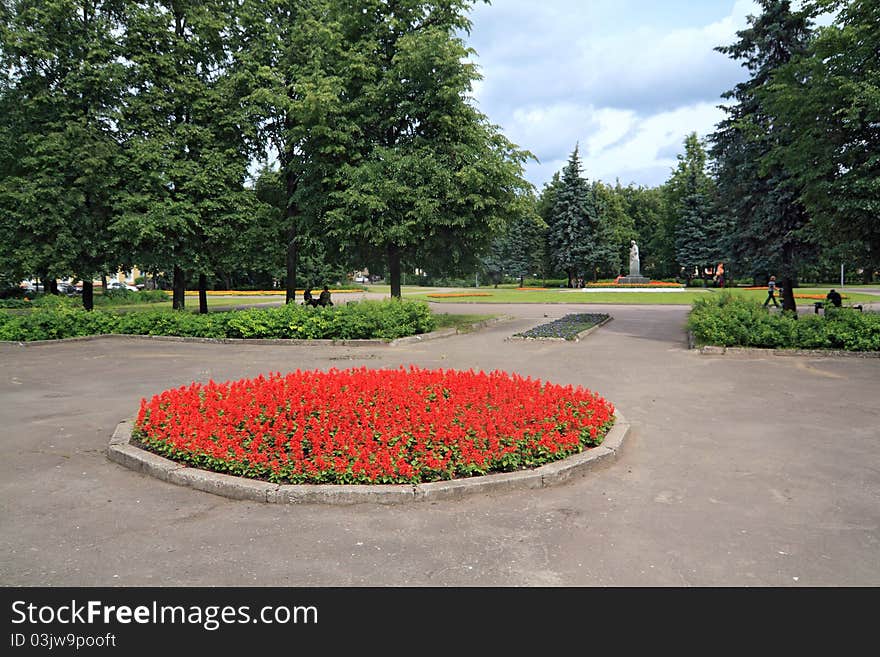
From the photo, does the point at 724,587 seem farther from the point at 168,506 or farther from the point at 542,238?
the point at 542,238

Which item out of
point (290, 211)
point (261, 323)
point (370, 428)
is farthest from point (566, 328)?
point (370, 428)

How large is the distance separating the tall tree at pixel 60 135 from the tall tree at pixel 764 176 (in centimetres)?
2297

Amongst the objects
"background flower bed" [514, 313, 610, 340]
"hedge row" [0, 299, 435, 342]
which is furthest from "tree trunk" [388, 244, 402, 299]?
"background flower bed" [514, 313, 610, 340]

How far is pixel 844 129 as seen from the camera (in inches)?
536

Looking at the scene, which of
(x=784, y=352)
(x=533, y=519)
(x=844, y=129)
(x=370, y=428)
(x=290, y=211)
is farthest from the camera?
(x=290, y=211)

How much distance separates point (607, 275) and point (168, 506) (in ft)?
226

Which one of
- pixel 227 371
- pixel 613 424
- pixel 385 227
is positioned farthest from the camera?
pixel 385 227

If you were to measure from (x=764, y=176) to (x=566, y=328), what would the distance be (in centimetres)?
920

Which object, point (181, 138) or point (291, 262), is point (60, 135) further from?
point (291, 262)

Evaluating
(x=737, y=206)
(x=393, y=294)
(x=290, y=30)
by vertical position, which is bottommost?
(x=393, y=294)

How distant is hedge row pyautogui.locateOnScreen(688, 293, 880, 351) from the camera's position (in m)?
12.6

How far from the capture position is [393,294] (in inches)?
841

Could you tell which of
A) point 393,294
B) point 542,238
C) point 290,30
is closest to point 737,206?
point 393,294
